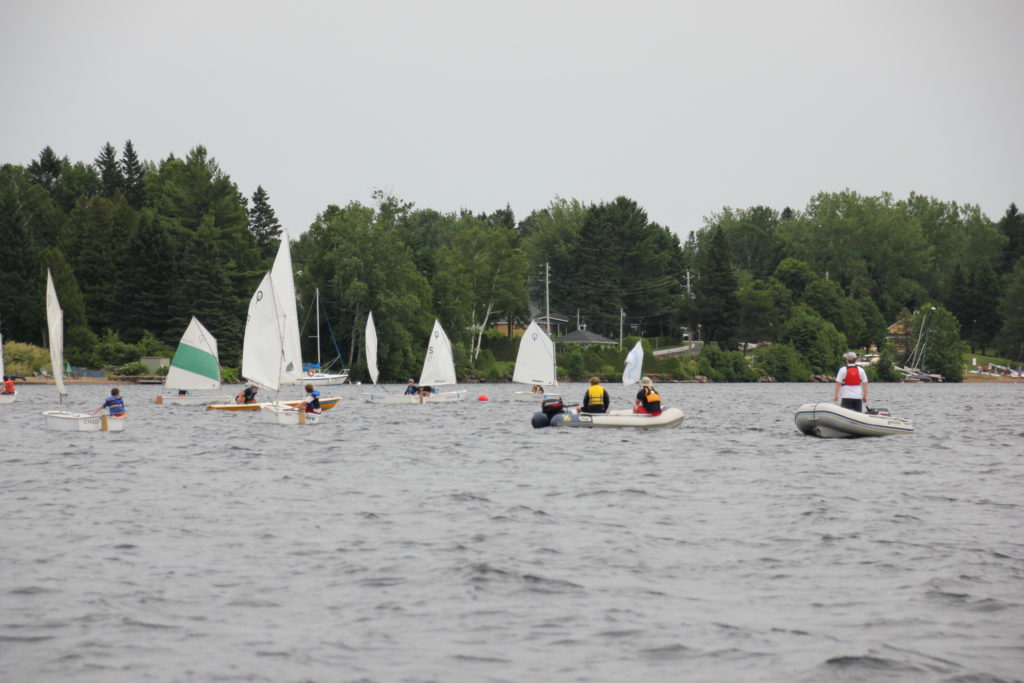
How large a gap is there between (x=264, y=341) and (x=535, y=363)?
25.7 m

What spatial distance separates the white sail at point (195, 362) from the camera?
53.0 meters

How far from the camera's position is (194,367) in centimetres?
5456

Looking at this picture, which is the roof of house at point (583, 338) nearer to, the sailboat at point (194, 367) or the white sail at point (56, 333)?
the sailboat at point (194, 367)

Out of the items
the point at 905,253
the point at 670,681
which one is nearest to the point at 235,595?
the point at 670,681

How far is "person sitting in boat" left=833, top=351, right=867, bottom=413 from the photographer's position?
1298 inches

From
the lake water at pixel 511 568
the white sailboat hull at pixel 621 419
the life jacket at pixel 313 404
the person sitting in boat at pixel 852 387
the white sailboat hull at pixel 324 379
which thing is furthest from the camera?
the white sailboat hull at pixel 324 379

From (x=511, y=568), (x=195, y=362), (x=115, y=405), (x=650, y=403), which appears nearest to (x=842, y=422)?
(x=650, y=403)

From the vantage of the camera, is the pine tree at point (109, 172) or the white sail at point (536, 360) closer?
the white sail at point (536, 360)

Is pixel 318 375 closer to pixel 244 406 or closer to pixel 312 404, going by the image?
pixel 244 406

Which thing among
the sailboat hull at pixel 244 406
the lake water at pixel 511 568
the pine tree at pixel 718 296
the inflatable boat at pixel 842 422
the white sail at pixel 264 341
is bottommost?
the lake water at pixel 511 568

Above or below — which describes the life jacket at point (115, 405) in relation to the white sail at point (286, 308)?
below

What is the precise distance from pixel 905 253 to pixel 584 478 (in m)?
146

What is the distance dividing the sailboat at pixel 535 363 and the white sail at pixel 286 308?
2196cm

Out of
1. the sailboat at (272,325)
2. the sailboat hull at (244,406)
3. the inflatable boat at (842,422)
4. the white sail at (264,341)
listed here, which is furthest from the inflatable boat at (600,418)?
the sailboat hull at (244,406)
